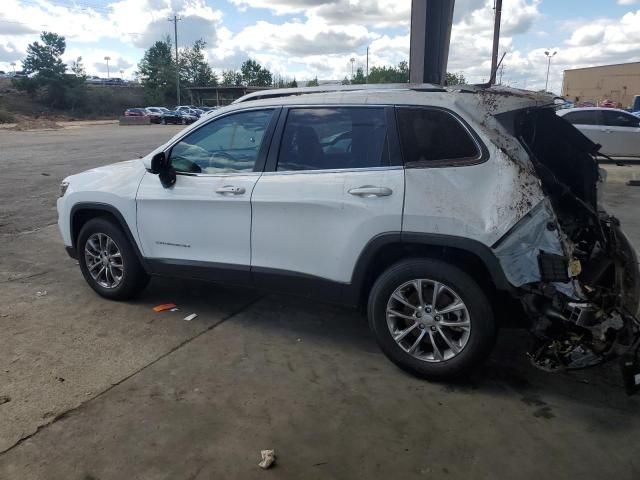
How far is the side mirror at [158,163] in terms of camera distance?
14.8ft

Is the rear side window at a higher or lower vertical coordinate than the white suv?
higher

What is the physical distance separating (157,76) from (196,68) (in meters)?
8.68

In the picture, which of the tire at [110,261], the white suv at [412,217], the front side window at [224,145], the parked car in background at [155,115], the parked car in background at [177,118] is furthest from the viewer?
the parked car in background at [155,115]

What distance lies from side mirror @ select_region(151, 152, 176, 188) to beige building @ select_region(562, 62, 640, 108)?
7164 cm

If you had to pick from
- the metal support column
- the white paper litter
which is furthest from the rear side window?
the white paper litter

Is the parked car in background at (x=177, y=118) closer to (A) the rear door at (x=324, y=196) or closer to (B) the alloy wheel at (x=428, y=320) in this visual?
(A) the rear door at (x=324, y=196)

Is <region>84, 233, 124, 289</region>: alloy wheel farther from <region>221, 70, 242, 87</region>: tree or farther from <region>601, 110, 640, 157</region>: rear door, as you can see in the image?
<region>221, 70, 242, 87</region>: tree

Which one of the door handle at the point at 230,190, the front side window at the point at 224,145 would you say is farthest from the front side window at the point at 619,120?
the door handle at the point at 230,190

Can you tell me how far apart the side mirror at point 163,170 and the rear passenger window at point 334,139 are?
3.35ft

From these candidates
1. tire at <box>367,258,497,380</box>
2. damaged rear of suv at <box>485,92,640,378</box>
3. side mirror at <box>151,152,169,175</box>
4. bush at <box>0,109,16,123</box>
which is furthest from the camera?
bush at <box>0,109,16,123</box>

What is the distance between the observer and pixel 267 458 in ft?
9.41

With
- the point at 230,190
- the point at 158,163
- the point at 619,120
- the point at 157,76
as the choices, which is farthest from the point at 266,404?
the point at 157,76

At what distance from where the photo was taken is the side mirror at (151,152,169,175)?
452 centimetres

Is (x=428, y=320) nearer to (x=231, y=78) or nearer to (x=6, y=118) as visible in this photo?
(x=6, y=118)
